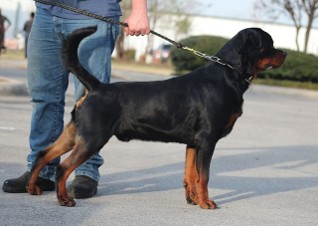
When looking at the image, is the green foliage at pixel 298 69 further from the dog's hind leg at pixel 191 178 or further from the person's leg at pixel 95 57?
the dog's hind leg at pixel 191 178

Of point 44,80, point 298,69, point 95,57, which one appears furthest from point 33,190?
point 298,69

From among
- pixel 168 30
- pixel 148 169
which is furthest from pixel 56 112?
pixel 168 30

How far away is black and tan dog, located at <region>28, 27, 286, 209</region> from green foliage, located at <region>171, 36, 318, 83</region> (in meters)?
24.1

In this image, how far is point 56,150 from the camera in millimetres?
5496

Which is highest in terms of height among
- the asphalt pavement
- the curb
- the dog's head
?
the dog's head

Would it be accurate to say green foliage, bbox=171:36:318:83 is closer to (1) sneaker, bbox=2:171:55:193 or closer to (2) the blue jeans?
(2) the blue jeans

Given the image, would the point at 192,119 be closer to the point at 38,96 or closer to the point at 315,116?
the point at 38,96

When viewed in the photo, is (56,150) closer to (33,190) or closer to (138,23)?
(33,190)

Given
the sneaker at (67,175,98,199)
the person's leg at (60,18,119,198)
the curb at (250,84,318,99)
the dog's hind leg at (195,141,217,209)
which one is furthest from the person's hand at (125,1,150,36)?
the curb at (250,84,318,99)

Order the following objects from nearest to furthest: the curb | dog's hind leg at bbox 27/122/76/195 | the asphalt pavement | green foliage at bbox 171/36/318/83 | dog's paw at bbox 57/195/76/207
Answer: the asphalt pavement → dog's paw at bbox 57/195/76/207 → dog's hind leg at bbox 27/122/76/195 → the curb → green foliage at bbox 171/36/318/83

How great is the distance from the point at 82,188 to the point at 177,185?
4.13 feet

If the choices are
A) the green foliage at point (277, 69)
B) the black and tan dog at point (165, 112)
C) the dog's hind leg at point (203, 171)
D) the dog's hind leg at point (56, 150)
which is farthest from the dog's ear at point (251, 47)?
the green foliage at point (277, 69)

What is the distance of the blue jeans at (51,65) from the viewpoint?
19.5 feet

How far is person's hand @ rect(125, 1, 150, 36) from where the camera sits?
552 centimetres
